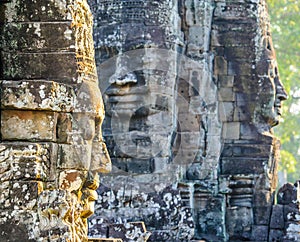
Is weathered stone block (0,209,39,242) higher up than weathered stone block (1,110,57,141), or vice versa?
weathered stone block (1,110,57,141)

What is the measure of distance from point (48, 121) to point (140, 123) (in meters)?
6.16

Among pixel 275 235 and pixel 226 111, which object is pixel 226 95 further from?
pixel 275 235

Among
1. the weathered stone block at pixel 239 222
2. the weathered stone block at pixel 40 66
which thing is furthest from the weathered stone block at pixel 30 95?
the weathered stone block at pixel 239 222

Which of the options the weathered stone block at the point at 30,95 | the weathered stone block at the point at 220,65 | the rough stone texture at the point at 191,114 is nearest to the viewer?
the weathered stone block at the point at 30,95

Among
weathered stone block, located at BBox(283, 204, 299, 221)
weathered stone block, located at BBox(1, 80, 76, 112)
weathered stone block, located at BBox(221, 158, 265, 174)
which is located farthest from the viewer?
weathered stone block, located at BBox(221, 158, 265, 174)

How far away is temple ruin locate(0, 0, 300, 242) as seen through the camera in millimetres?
7012

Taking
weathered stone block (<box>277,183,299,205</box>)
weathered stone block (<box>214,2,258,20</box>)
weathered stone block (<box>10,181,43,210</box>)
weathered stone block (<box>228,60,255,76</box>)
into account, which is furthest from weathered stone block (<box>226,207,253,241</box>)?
weathered stone block (<box>10,181,43,210</box>)

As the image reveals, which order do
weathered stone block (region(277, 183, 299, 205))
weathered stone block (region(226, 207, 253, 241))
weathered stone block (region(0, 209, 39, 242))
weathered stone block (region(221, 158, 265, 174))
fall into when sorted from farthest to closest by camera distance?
weathered stone block (region(221, 158, 265, 174)) < weathered stone block (region(226, 207, 253, 241)) < weathered stone block (region(277, 183, 299, 205)) < weathered stone block (region(0, 209, 39, 242))

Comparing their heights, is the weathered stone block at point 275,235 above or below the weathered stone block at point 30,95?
below

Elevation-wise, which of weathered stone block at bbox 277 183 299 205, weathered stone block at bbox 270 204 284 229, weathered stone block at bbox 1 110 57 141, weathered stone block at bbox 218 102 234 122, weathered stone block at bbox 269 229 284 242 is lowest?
weathered stone block at bbox 269 229 284 242

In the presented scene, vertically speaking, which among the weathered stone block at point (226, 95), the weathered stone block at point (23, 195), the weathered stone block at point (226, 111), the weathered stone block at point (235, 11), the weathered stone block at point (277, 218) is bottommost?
the weathered stone block at point (277, 218)

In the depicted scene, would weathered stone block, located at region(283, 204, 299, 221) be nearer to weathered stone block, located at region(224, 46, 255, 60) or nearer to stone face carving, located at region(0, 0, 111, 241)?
weathered stone block, located at region(224, 46, 255, 60)

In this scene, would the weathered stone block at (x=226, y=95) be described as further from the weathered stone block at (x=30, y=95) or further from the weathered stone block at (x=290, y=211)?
the weathered stone block at (x=30, y=95)

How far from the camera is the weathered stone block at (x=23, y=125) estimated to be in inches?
277
